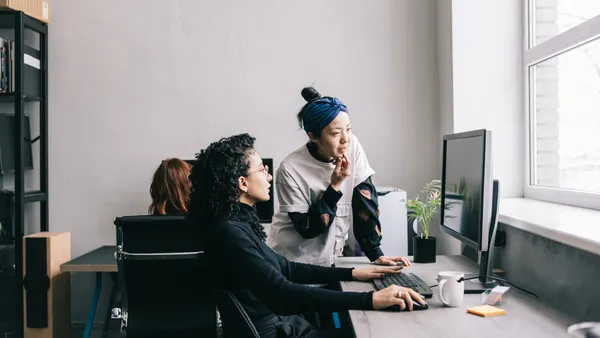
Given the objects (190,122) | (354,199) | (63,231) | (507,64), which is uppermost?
(507,64)

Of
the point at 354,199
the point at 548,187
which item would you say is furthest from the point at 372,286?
the point at 548,187

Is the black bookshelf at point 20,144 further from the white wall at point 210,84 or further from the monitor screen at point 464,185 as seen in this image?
the monitor screen at point 464,185

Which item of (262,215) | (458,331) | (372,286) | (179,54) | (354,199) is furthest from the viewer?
(179,54)

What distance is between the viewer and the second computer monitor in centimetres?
169

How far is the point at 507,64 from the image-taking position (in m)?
3.02

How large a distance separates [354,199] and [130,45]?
6.05 feet

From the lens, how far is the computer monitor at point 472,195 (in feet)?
5.56

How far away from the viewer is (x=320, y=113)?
217 cm

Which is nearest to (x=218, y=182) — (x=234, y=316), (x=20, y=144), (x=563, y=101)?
(x=234, y=316)

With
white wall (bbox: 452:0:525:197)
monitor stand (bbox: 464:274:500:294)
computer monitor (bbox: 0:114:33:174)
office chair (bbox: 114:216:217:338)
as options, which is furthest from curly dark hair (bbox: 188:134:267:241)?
computer monitor (bbox: 0:114:33:174)

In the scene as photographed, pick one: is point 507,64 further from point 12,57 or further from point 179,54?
point 12,57

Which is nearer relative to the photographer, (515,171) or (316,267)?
(316,267)

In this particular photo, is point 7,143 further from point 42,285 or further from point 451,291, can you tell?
point 451,291

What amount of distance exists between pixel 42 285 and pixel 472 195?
7.58ft
